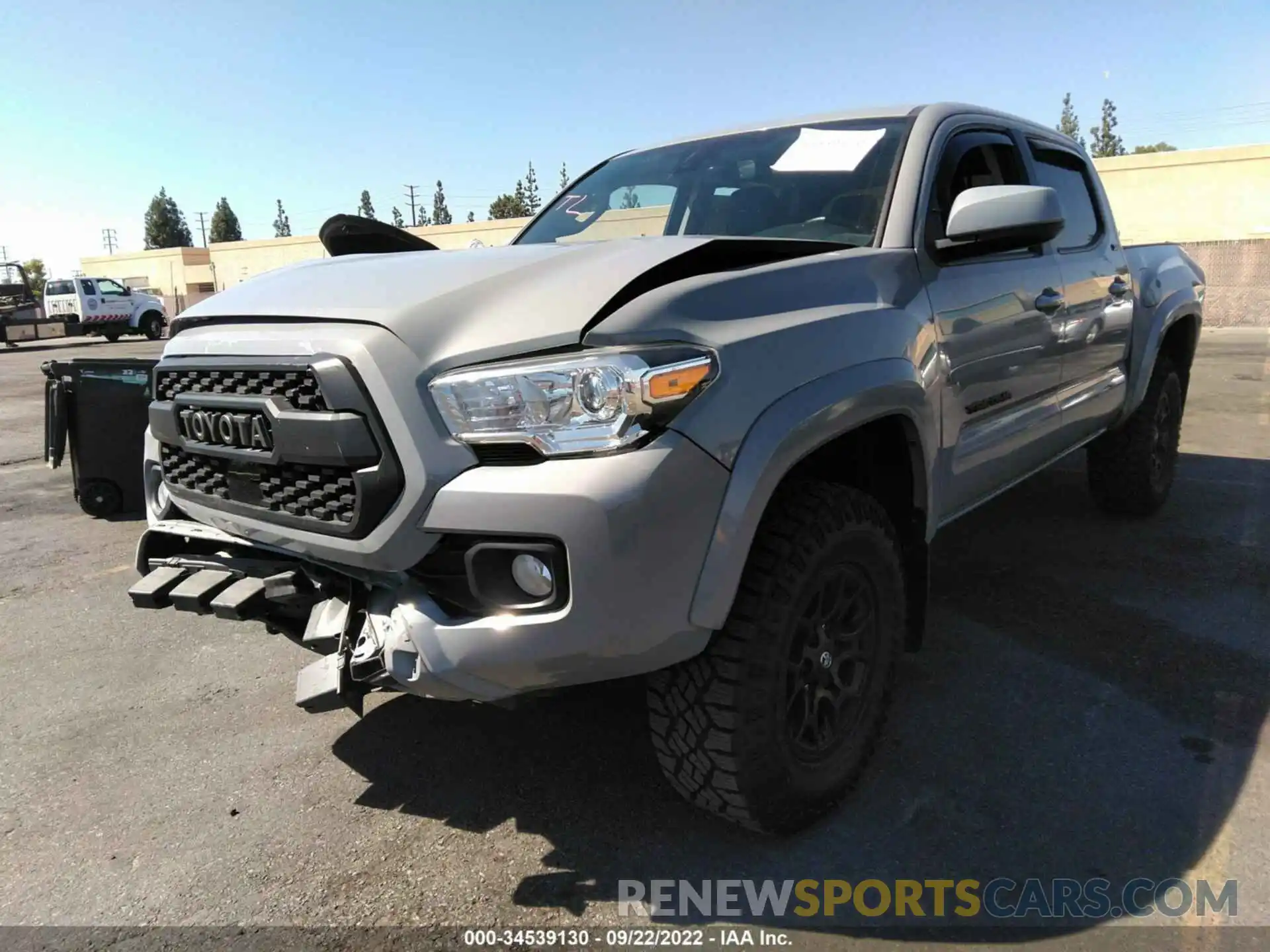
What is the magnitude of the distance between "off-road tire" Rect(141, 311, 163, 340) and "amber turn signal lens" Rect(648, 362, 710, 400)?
31715mm

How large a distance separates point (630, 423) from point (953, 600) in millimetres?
2655

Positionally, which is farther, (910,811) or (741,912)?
(910,811)

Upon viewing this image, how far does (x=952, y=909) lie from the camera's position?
2.06m

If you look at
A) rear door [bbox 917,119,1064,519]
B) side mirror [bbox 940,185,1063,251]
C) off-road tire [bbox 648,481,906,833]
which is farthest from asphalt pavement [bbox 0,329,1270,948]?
side mirror [bbox 940,185,1063,251]

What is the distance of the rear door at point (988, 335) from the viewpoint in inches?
110

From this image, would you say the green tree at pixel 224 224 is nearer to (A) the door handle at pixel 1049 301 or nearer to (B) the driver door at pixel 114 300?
(B) the driver door at pixel 114 300

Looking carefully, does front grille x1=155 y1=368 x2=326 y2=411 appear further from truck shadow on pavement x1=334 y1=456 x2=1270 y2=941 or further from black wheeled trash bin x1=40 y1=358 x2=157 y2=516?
black wheeled trash bin x1=40 y1=358 x2=157 y2=516

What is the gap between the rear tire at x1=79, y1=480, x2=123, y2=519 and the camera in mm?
5809

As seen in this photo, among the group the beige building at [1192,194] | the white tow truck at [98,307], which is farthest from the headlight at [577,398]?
the beige building at [1192,194]

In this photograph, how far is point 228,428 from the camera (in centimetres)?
218

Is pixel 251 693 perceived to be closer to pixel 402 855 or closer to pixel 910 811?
pixel 402 855

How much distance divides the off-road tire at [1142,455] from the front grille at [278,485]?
4.32 m

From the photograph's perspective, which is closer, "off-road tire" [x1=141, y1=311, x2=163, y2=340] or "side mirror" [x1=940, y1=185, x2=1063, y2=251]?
"side mirror" [x1=940, y1=185, x2=1063, y2=251]

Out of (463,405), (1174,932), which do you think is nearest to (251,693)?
(463,405)
